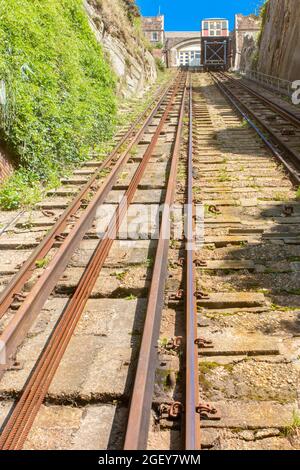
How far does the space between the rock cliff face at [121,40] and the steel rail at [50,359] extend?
1599 centimetres

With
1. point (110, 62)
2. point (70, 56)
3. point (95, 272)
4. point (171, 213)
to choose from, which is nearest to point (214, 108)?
point (110, 62)

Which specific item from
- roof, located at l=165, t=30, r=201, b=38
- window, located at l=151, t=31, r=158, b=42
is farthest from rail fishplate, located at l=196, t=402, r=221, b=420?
roof, located at l=165, t=30, r=201, b=38

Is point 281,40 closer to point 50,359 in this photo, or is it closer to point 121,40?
point 121,40

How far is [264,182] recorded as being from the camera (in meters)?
8.09

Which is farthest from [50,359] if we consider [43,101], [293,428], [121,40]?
[121,40]

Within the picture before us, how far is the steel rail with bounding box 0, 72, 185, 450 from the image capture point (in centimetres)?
283

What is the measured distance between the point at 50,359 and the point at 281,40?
2815 centimetres

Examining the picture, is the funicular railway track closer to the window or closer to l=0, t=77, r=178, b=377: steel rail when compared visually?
l=0, t=77, r=178, b=377: steel rail

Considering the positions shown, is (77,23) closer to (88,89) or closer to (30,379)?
(88,89)

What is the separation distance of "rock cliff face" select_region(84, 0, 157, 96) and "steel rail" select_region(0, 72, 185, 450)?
16.0 meters

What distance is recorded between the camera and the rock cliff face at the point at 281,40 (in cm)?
2317

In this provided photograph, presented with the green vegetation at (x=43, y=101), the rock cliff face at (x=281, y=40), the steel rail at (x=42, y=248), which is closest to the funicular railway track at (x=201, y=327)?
the steel rail at (x=42, y=248)

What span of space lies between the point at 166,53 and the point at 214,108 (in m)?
43.6

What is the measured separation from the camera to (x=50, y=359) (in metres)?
3.53
